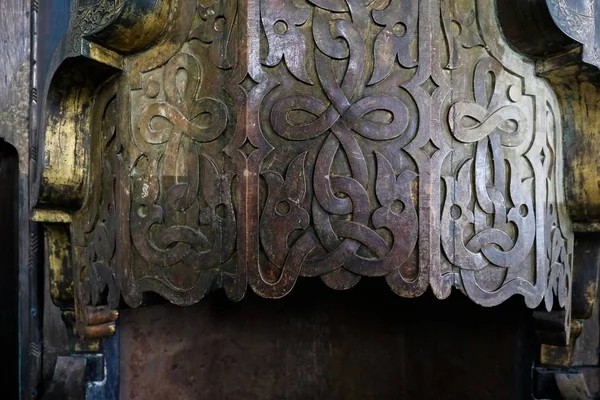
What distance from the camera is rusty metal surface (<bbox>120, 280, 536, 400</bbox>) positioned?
6.09ft

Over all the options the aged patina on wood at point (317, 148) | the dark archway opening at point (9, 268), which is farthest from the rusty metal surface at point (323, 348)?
the aged patina on wood at point (317, 148)

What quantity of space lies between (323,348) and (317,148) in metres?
1.13

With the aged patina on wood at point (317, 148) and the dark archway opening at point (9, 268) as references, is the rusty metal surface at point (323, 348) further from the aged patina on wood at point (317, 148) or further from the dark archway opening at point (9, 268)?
the aged patina on wood at point (317, 148)

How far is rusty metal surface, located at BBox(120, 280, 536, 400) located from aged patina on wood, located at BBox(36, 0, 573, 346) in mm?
555

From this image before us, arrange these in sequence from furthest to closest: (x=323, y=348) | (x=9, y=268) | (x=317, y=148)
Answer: (x=323, y=348)
(x=9, y=268)
(x=317, y=148)

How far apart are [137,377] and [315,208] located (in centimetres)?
98

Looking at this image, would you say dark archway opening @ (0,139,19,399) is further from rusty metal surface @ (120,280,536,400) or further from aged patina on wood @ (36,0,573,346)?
aged patina on wood @ (36,0,573,346)

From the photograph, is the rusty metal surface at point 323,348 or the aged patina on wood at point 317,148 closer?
the aged patina on wood at point 317,148

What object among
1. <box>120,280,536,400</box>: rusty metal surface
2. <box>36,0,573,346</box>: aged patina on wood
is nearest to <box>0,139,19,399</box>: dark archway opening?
<box>120,280,536,400</box>: rusty metal surface

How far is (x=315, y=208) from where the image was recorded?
1220 millimetres

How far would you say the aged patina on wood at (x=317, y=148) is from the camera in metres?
1.22

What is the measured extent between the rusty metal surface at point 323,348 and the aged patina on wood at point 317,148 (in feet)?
1.82

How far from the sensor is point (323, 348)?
213 centimetres

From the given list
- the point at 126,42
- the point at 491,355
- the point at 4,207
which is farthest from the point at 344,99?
the point at 4,207
